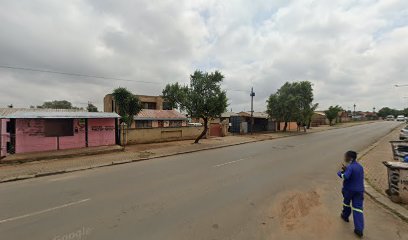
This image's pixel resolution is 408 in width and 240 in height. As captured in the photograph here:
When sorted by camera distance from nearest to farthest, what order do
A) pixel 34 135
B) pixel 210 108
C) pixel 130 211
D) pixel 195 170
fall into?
pixel 130 211
pixel 195 170
pixel 34 135
pixel 210 108

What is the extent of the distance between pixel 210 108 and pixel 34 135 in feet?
39.5

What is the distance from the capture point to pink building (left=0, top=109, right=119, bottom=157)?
12762 mm

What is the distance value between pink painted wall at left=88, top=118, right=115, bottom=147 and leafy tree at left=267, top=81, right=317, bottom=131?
2409cm

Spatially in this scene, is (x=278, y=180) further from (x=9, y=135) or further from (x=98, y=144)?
(x=9, y=135)

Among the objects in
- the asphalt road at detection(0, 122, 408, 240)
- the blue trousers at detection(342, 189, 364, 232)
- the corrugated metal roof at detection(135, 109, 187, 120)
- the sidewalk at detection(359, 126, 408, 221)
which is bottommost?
the asphalt road at detection(0, 122, 408, 240)

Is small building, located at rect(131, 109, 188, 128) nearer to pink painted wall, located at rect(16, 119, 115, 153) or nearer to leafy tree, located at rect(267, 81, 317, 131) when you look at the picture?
leafy tree, located at rect(267, 81, 317, 131)

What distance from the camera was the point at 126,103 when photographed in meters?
23.6

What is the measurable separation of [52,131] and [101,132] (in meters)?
2.97

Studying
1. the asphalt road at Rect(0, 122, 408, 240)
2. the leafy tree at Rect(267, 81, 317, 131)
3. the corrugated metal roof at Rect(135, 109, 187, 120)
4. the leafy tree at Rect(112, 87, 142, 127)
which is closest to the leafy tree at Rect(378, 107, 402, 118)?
the leafy tree at Rect(267, 81, 317, 131)

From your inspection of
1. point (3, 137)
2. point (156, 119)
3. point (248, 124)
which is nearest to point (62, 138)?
point (3, 137)

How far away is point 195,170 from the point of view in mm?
9852

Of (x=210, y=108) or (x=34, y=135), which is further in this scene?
(x=210, y=108)

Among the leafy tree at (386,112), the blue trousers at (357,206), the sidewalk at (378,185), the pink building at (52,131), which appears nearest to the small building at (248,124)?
the pink building at (52,131)

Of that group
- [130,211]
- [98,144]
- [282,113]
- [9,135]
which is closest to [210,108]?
[98,144]
